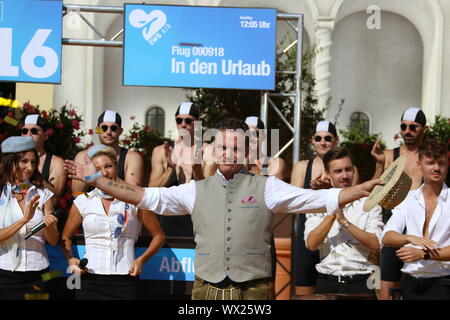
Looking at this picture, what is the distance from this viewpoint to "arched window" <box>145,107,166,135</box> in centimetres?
2066

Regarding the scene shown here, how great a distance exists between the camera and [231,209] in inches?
150

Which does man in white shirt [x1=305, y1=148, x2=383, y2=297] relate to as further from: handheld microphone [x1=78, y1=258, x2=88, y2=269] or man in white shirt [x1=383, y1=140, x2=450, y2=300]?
handheld microphone [x1=78, y1=258, x2=88, y2=269]

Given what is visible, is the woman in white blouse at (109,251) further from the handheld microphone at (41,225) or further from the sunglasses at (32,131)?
the sunglasses at (32,131)

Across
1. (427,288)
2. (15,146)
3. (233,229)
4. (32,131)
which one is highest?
(32,131)

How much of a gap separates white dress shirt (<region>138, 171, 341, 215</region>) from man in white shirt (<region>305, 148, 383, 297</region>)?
1.12 meters

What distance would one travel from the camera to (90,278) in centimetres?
496

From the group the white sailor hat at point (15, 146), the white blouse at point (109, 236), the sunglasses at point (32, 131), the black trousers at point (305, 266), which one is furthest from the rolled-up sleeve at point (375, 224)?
the sunglasses at point (32, 131)

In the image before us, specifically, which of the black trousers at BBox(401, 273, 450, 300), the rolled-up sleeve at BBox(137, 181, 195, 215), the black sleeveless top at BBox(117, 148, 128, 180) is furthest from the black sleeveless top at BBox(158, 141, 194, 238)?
the rolled-up sleeve at BBox(137, 181, 195, 215)

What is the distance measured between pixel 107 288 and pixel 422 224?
7.37ft

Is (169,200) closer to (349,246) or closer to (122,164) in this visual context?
(349,246)

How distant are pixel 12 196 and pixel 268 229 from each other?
219 cm

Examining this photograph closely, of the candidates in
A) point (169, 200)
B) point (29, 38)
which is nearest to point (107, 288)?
point (169, 200)

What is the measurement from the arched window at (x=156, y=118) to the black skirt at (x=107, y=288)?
1578cm
